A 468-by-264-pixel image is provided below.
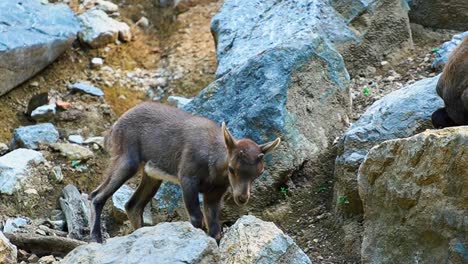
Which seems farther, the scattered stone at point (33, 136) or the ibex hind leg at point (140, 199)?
the scattered stone at point (33, 136)

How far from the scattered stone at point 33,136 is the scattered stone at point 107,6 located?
9.83ft

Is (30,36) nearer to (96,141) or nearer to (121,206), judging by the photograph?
(96,141)

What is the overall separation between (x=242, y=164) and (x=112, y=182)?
5.63 feet

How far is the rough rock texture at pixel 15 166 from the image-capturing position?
38.6 feet

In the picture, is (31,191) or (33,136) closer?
(31,191)

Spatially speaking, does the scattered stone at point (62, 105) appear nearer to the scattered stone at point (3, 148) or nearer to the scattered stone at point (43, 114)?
the scattered stone at point (43, 114)

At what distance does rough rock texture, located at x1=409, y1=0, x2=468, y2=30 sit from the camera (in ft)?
45.9

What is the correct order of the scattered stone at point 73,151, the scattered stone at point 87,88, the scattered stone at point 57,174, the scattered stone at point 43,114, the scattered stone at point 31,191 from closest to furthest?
the scattered stone at point 31,191, the scattered stone at point 57,174, the scattered stone at point 73,151, the scattered stone at point 43,114, the scattered stone at point 87,88

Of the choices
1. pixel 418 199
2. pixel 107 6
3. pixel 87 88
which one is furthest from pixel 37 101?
pixel 418 199

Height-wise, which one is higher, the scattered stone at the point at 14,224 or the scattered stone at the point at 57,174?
the scattered stone at the point at 14,224

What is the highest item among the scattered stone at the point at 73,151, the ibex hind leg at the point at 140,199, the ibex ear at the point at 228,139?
the ibex ear at the point at 228,139

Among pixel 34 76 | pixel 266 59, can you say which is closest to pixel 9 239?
pixel 266 59

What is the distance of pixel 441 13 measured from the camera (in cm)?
1406

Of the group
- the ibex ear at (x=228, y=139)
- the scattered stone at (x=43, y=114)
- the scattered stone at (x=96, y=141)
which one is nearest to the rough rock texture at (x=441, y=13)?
the scattered stone at (x=96, y=141)
